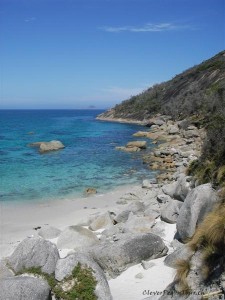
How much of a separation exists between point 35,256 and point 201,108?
160ft

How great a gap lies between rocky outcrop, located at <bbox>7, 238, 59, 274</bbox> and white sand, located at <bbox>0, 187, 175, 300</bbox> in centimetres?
171

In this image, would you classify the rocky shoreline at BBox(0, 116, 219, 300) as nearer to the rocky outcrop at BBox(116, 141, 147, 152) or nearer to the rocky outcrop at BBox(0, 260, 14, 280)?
the rocky outcrop at BBox(0, 260, 14, 280)

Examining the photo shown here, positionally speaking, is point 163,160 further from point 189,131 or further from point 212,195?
point 212,195

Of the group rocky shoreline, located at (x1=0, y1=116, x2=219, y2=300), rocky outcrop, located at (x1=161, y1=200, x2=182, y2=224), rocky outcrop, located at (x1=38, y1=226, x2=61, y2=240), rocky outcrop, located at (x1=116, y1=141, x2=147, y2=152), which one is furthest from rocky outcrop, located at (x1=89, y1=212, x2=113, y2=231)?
rocky outcrop, located at (x1=116, y1=141, x2=147, y2=152)

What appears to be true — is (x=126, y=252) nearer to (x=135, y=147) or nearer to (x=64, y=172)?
(x=64, y=172)

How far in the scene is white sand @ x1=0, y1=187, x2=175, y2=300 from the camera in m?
9.38

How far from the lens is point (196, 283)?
7152 mm

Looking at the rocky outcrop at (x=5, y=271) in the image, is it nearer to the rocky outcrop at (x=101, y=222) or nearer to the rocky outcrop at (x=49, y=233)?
the rocky outcrop at (x=49, y=233)

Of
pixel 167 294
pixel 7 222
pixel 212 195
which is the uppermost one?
pixel 212 195

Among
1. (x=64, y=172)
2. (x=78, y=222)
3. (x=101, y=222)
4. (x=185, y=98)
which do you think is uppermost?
(x=185, y=98)

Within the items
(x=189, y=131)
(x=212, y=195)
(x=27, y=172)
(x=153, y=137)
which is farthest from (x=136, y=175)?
(x=153, y=137)

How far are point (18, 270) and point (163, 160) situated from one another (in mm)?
22743

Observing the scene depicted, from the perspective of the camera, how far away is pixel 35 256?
1034cm

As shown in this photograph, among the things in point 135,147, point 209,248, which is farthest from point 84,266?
point 135,147
